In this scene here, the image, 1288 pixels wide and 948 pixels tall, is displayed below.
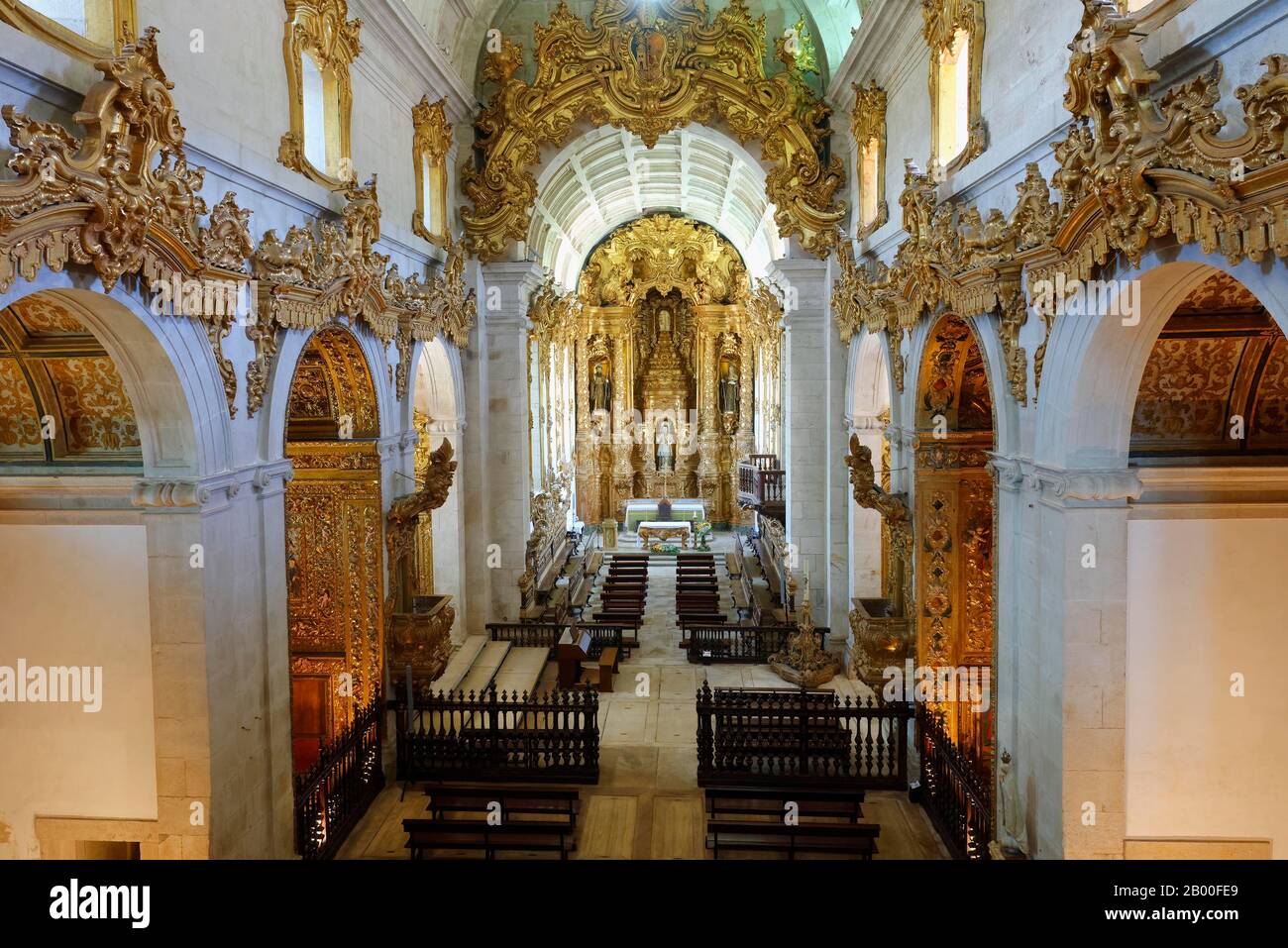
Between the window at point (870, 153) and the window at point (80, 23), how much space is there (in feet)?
34.1

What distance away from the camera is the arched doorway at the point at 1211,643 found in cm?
698

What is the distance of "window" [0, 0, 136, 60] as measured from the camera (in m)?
5.31

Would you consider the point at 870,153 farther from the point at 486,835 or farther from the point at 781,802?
the point at 486,835

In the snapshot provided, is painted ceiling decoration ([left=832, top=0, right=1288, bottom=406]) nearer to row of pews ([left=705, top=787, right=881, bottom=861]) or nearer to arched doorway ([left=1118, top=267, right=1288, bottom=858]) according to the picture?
arched doorway ([left=1118, top=267, right=1288, bottom=858])

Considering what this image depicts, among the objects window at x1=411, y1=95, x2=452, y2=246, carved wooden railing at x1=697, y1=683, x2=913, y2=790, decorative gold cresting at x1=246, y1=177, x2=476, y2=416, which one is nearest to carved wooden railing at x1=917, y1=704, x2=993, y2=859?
carved wooden railing at x1=697, y1=683, x2=913, y2=790

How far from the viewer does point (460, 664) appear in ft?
50.7

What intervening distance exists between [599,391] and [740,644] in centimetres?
1679

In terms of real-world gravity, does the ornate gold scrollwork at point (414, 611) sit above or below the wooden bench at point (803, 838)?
above

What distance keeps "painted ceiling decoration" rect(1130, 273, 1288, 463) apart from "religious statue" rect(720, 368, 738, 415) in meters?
24.7

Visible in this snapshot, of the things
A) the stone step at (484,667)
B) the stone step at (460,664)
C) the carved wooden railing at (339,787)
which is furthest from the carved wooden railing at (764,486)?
the carved wooden railing at (339,787)

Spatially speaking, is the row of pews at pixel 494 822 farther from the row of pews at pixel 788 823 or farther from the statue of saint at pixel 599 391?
the statue of saint at pixel 599 391

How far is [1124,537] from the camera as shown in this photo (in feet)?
22.5

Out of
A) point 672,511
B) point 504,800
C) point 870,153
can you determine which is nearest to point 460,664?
point 504,800

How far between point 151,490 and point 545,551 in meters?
16.7
